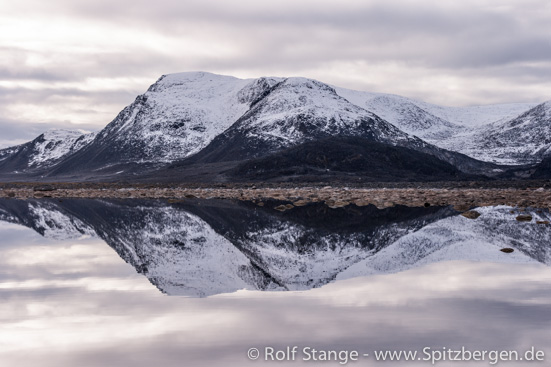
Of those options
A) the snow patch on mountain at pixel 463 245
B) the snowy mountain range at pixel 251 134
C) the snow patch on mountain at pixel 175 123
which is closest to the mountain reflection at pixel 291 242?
the snow patch on mountain at pixel 463 245

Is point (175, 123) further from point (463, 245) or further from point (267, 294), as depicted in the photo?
point (267, 294)

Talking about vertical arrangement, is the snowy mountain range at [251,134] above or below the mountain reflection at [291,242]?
above

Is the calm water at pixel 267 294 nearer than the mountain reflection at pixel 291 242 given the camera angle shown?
Yes

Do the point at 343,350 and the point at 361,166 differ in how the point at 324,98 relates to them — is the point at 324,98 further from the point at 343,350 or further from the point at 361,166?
the point at 343,350

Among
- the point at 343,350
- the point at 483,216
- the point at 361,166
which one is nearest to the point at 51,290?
the point at 343,350

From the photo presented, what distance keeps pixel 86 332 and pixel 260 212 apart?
23.9 m

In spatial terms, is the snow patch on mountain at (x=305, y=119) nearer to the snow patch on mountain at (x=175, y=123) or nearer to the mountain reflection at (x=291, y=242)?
the snow patch on mountain at (x=175, y=123)

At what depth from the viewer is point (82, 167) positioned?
181 meters

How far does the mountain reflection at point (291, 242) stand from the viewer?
41.8 feet

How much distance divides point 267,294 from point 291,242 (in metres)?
8.52

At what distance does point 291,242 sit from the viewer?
1889cm

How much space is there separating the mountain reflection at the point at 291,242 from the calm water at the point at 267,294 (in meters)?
0.07

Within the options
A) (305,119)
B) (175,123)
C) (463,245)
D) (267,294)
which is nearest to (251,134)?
(305,119)


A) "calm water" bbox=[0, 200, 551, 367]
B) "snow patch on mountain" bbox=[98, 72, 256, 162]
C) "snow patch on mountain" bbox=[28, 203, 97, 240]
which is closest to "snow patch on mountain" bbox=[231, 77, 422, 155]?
"snow patch on mountain" bbox=[98, 72, 256, 162]
